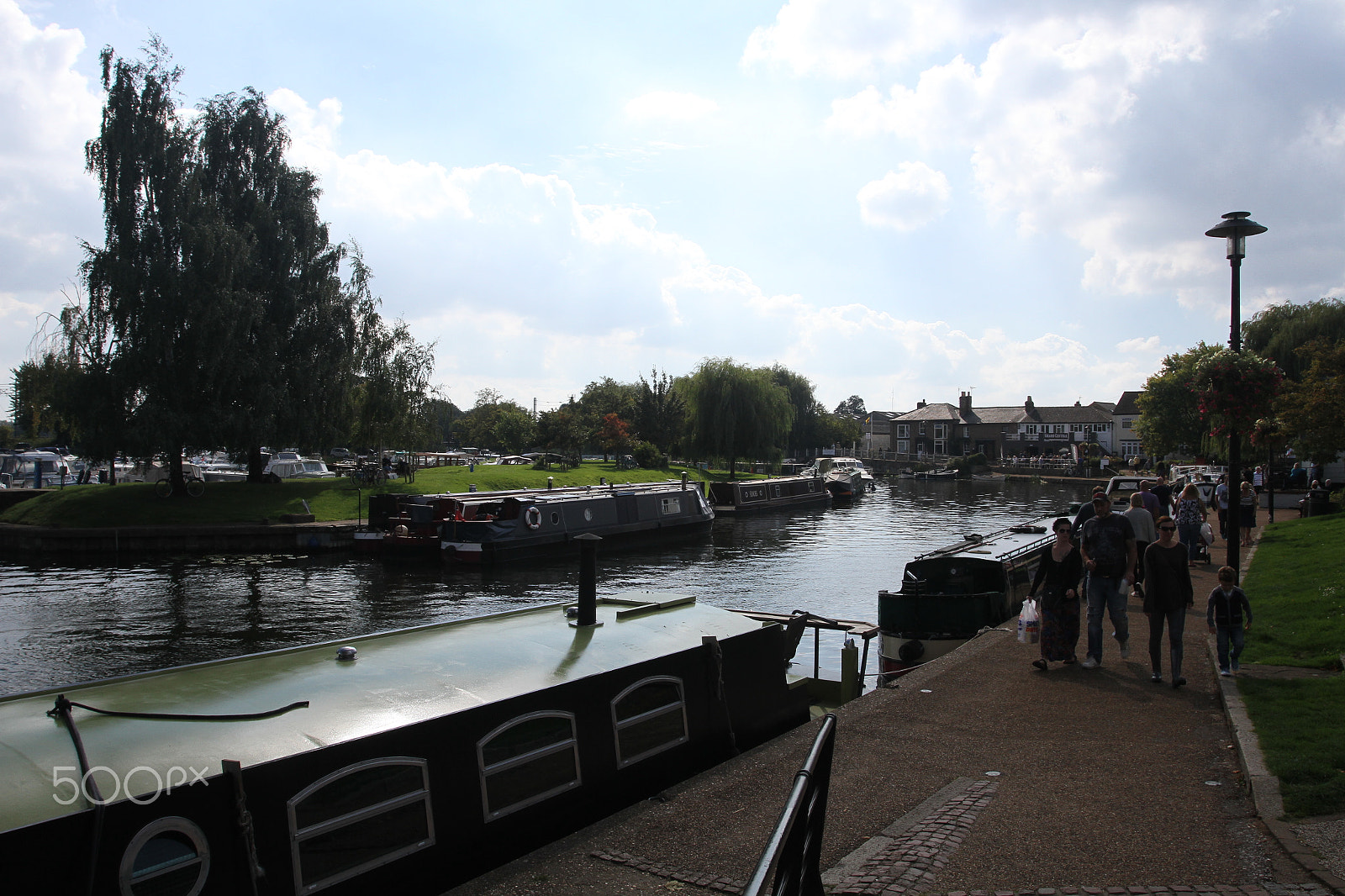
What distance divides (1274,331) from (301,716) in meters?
65.6

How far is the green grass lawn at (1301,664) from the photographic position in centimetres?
584

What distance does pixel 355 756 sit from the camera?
5.06m

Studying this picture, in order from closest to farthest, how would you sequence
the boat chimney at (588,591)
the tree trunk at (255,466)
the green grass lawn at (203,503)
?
the boat chimney at (588,591) < the green grass lawn at (203,503) < the tree trunk at (255,466)

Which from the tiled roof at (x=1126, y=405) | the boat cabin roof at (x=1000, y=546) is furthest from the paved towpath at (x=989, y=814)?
the tiled roof at (x=1126, y=405)

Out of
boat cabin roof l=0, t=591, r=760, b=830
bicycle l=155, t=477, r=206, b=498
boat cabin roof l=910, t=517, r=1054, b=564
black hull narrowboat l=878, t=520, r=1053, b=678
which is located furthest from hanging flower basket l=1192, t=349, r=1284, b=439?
bicycle l=155, t=477, r=206, b=498

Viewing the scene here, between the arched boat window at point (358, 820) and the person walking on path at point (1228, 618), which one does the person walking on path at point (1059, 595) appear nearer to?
the person walking on path at point (1228, 618)

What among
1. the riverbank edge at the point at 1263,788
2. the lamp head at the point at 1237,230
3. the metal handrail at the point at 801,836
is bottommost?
the riverbank edge at the point at 1263,788

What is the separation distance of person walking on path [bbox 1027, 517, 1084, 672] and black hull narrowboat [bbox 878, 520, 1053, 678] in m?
3.14

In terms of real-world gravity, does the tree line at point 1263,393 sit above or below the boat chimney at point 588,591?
above

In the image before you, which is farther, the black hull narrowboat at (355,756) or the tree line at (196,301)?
the tree line at (196,301)

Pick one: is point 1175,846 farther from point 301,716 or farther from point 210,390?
point 210,390

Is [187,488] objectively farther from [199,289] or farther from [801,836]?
[801,836]

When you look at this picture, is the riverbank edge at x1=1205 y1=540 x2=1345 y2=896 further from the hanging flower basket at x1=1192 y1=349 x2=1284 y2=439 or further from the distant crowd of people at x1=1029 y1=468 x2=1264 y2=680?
the hanging flower basket at x1=1192 y1=349 x2=1284 y2=439
